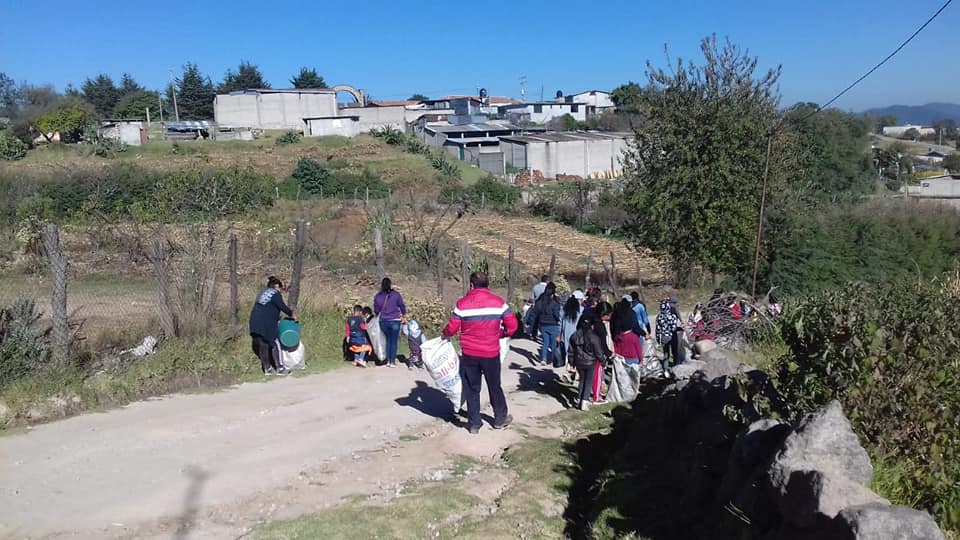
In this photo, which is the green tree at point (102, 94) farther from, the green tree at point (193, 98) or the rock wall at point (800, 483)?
the rock wall at point (800, 483)

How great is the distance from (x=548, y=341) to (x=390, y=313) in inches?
115

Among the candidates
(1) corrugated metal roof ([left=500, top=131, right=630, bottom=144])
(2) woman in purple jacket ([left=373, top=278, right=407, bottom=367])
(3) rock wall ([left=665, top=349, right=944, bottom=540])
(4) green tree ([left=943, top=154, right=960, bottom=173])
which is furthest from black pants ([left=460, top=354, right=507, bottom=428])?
(4) green tree ([left=943, top=154, right=960, bottom=173])

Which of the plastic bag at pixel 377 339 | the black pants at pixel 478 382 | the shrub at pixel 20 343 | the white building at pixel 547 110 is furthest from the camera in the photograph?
the white building at pixel 547 110

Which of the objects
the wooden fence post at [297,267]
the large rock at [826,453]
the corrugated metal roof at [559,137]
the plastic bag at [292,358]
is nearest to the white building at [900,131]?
the corrugated metal roof at [559,137]

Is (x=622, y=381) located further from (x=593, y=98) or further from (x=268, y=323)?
(x=593, y=98)

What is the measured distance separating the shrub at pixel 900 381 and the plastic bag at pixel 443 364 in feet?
14.3

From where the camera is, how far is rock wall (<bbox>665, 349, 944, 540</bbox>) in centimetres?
397

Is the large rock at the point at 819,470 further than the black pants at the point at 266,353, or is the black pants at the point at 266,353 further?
the black pants at the point at 266,353

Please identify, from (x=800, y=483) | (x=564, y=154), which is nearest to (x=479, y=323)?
(x=800, y=483)

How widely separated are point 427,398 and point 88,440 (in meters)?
4.20

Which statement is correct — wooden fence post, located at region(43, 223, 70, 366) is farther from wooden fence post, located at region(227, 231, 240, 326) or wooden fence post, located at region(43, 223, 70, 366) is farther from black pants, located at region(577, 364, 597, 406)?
black pants, located at region(577, 364, 597, 406)

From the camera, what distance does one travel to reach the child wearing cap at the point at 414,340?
12320mm

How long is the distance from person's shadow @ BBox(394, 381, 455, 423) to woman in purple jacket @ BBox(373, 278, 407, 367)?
51.3 inches

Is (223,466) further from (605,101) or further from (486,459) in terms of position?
(605,101)
